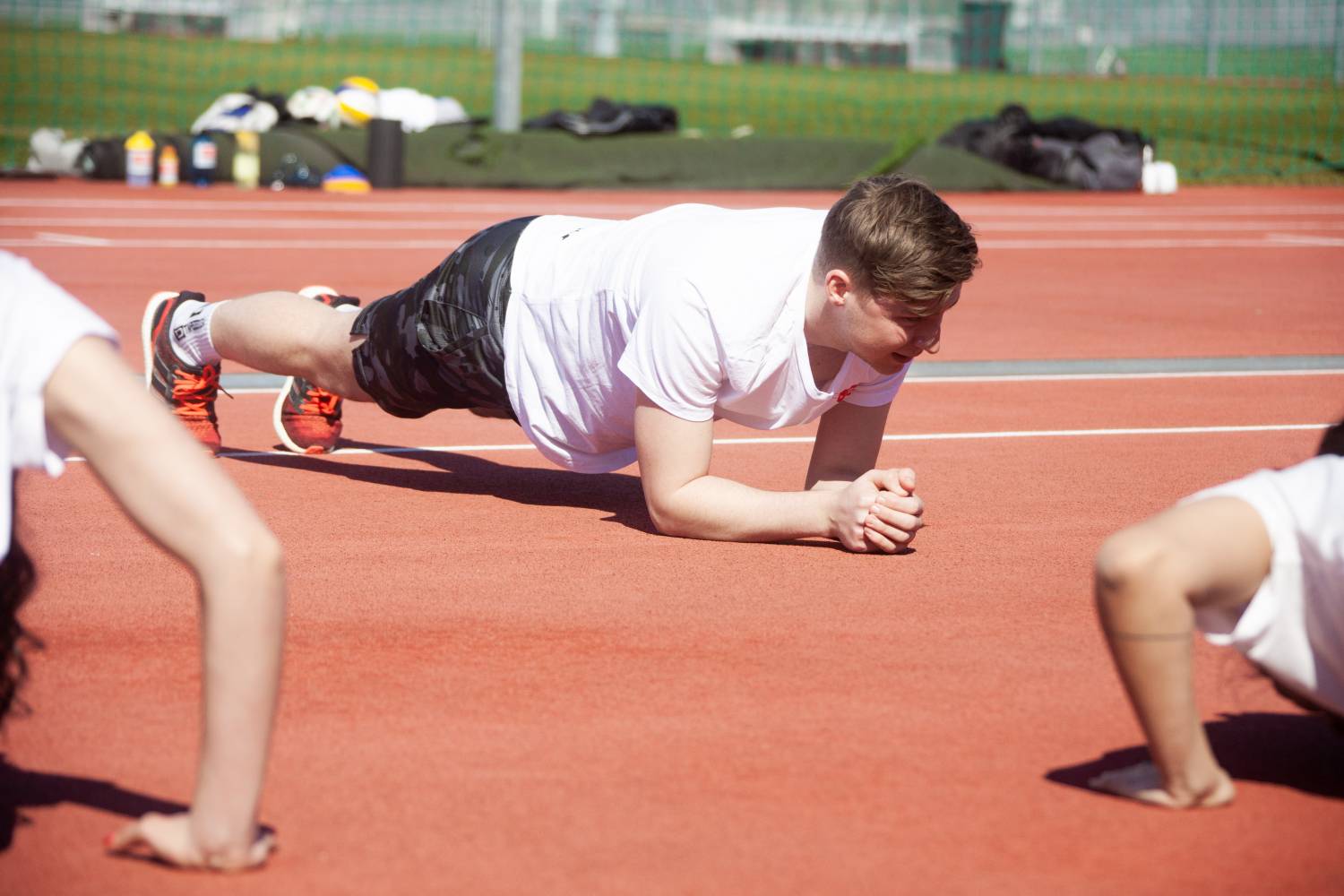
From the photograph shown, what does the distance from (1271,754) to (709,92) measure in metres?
29.6

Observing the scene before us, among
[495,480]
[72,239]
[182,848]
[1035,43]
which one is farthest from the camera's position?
[1035,43]

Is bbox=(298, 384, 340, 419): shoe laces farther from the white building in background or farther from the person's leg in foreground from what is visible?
the white building in background

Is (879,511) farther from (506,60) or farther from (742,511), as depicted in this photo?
(506,60)

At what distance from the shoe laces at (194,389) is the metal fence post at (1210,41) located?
93.3 feet

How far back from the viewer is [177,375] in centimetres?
590

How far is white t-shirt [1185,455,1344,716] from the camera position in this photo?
9.17 ft

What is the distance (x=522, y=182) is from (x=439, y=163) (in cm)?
90

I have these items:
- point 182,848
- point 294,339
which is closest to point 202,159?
point 294,339

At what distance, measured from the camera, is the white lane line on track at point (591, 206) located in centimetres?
1661

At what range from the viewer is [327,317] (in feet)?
18.1

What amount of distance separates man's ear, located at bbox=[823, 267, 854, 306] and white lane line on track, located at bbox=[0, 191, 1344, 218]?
39.3 ft

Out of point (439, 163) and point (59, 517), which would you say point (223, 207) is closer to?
point (439, 163)

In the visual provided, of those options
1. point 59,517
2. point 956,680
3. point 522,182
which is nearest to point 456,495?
point 59,517

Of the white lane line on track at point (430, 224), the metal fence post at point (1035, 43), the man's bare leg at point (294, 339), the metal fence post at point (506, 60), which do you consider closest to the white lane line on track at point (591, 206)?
the white lane line on track at point (430, 224)
